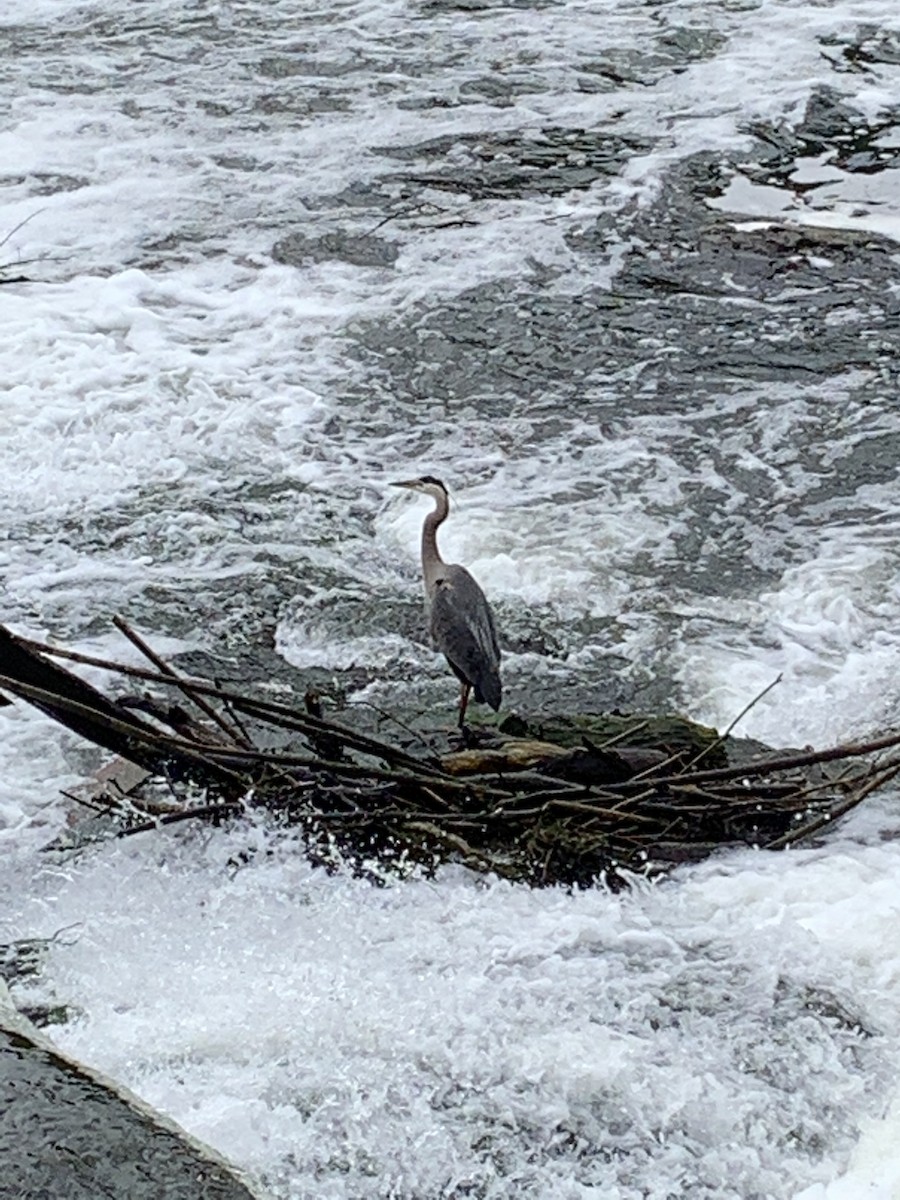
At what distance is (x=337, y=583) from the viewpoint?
663 cm

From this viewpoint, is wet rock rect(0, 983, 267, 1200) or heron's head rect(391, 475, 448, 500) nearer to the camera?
wet rock rect(0, 983, 267, 1200)

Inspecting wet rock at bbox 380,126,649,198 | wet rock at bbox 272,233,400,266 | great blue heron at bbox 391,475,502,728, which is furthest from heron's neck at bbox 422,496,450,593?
wet rock at bbox 380,126,649,198

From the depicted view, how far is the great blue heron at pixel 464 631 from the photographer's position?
18.2 ft

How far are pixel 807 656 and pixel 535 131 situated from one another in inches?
212

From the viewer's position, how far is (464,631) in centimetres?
564

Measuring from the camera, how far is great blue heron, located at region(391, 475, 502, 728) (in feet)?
18.2

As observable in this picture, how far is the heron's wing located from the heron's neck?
96 mm

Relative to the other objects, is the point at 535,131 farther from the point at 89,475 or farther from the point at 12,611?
the point at 12,611

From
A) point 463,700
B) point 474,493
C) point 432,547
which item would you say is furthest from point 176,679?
point 474,493

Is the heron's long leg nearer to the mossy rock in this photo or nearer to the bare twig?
the mossy rock

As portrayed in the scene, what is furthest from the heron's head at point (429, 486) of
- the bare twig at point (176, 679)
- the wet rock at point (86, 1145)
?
the wet rock at point (86, 1145)

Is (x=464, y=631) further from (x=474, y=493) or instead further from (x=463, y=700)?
(x=474, y=493)

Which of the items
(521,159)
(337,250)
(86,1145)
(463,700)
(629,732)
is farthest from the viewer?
(521,159)

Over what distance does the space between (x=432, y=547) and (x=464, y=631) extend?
57cm
